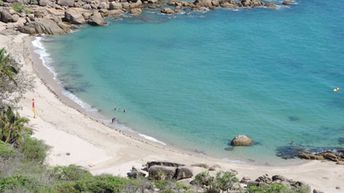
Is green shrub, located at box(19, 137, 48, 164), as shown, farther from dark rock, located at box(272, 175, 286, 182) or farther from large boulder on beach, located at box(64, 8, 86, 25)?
large boulder on beach, located at box(64, 8, 86, 25)

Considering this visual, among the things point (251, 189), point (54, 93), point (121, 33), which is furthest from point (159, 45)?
point (251, 189)

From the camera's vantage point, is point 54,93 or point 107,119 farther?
point 54,93

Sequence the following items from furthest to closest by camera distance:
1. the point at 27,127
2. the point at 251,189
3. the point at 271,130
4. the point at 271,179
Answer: the point at 271,130 < the point at 27,127 < the point at 271,179 < the point at 251,189

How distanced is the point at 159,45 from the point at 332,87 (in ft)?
83.1

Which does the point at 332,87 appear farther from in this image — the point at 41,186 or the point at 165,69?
the point at 41,186

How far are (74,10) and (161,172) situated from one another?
5345cm

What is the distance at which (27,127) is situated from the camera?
50.2m

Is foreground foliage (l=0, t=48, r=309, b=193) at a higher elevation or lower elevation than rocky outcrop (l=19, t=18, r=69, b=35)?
higher

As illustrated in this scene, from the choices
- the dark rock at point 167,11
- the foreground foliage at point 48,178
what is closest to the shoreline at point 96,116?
the foreground foliage at point 48,178

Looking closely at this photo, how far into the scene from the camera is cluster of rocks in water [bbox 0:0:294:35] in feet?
273

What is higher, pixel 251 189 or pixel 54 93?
pixel 251 189

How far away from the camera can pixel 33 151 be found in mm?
40500

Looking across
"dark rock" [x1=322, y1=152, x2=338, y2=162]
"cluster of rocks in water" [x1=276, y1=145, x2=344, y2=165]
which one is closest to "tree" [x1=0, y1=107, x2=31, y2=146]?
"cluster of rocks in water" [x1=276, y1=145, x2=344, y2=165]

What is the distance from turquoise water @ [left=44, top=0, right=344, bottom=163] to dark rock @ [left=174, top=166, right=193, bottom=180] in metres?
9.67
